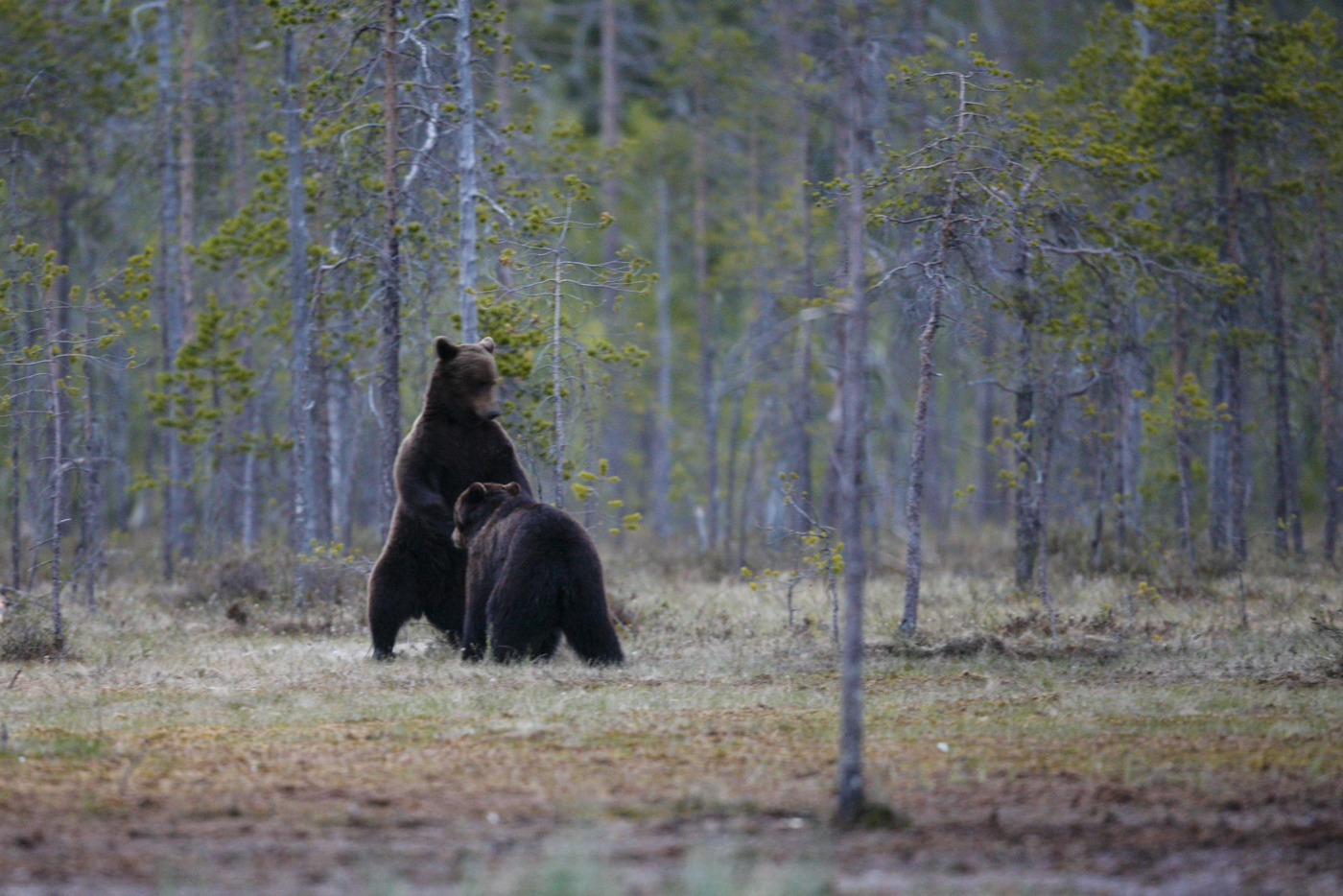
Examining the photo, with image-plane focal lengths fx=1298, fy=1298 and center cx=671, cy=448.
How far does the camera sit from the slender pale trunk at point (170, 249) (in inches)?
784

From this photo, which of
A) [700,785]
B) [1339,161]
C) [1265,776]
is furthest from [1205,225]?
[700,785]

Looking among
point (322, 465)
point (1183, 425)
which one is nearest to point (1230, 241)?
point (1183, 425)

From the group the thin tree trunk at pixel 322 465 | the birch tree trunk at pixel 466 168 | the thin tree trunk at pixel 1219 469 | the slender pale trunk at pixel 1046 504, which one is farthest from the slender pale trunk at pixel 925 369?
the thin tree trunk at pixel 322 465

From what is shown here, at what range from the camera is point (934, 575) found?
18125 mm

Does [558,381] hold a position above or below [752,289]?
below

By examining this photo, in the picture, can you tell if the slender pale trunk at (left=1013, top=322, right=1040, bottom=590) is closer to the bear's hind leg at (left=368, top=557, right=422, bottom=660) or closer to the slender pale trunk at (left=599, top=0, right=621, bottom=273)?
the bear's hind leg at (left=368, top=557, right=422, bottom=660)

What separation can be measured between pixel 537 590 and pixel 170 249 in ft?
49.0

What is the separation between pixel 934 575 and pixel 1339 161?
25.4 ft

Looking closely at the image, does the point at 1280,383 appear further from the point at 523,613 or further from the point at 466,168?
the point at 523,613

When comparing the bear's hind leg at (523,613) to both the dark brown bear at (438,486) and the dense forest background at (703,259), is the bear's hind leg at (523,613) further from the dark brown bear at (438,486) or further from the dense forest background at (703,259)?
the dense forest background at (703,259)

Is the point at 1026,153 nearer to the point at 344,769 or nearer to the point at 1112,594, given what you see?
the point at 1112,594

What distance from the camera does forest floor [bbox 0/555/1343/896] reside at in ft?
15.0

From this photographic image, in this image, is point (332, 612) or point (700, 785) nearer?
point (700, 785)

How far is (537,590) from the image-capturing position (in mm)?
9211
